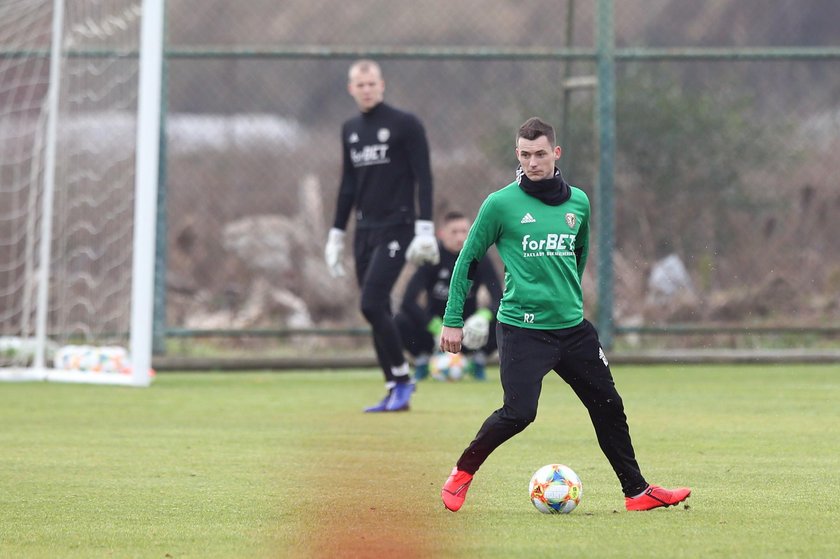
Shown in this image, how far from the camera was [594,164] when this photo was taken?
14.5m

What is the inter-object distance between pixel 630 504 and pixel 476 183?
378 inches

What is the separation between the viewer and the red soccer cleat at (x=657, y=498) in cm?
603

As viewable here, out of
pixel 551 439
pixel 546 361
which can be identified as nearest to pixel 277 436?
pixel 551 439

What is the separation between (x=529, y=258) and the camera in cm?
627

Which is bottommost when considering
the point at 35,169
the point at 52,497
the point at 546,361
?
Answer: the point at 52,497

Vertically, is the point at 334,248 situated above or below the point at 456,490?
above

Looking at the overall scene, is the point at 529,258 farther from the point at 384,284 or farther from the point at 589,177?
the point at 589,177

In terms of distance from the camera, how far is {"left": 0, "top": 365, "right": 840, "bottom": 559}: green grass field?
17.5 feet

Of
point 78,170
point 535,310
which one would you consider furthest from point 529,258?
point 78,170

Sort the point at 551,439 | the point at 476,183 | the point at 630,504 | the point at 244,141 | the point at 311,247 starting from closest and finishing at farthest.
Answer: the point at 630,504 < the point at 551,439 < the point at 476,183 < the point at 311,247 < the point at 244,141

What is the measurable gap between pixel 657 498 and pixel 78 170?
29.3 ft

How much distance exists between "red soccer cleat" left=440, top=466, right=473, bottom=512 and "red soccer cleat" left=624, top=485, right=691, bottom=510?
25.5 inches

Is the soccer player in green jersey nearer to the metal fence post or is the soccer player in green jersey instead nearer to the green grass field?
the green grass field

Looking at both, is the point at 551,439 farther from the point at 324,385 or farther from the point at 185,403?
the point at 324,385
